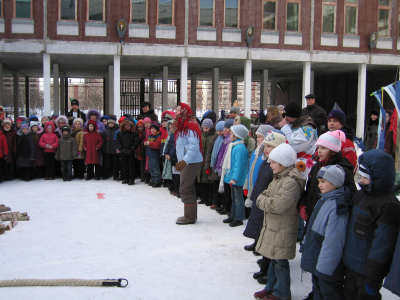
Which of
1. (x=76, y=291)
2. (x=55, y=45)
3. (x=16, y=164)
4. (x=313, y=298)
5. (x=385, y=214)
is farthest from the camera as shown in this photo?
(x=55, y=45)

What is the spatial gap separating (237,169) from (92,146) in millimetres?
5847

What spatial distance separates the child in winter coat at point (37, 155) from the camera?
10609 mm

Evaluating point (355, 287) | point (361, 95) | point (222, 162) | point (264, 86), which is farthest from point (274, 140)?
point (264, 86)

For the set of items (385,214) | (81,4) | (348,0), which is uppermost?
(348,0)

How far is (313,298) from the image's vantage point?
133 inches

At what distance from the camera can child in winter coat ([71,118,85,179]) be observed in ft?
35.1

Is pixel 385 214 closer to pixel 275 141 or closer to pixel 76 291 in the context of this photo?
pixel 275 141

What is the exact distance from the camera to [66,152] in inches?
414

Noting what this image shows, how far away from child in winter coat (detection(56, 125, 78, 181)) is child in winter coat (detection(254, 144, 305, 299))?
799 cm

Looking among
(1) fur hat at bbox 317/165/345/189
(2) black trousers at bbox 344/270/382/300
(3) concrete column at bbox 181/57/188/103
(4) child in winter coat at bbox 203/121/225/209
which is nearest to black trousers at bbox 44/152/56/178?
(4) child in winter coat at bbox 203/121/225/209

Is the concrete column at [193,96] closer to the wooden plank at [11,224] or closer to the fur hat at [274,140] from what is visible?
the wooden plank at [11,224]

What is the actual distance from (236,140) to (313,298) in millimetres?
3298

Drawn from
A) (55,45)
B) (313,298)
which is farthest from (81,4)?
(313,298)

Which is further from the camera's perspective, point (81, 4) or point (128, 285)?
point (81, 4)
